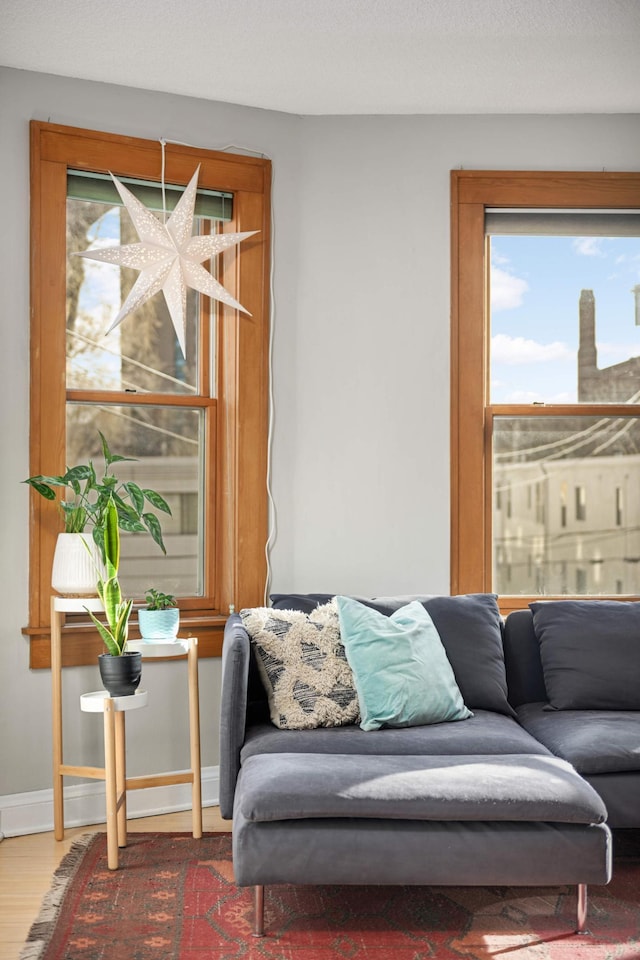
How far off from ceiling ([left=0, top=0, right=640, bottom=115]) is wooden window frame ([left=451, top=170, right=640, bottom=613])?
29 centimetres

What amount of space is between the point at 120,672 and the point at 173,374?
131 cm

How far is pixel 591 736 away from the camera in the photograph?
2.90 metres

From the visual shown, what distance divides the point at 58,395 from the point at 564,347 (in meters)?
2.17

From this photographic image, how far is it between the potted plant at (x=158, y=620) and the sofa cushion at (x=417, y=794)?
92cm

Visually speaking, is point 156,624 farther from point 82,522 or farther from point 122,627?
point 82,522

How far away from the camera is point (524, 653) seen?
3490mm

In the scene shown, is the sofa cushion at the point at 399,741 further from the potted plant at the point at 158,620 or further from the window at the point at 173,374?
the window at the point at 173,374

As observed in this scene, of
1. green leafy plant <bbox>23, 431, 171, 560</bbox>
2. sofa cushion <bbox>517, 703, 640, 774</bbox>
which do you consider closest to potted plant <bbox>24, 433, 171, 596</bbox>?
green leafy plant <bbox>23, 431, 171, 560</bbox>

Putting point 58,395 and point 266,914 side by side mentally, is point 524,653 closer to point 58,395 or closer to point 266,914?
point 266,914

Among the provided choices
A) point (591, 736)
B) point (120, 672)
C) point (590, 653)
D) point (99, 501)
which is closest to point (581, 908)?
point (591, 736)

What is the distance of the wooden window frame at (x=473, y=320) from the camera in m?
3.91

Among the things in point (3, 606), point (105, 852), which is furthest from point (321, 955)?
point (3, 606)

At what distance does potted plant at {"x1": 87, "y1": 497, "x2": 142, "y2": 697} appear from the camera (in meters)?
3.10

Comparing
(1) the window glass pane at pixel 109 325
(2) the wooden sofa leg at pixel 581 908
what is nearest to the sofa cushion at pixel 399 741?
(2) the wooden sofa leg at pixel 581 908
